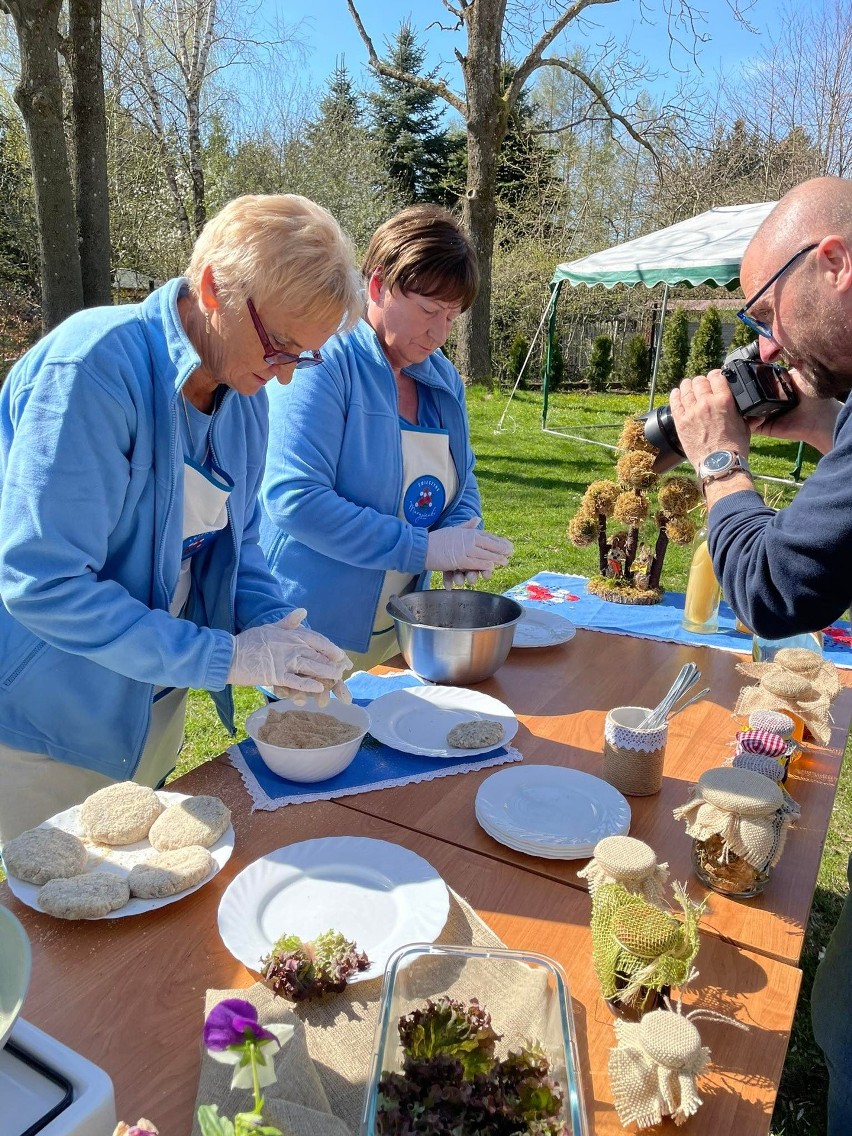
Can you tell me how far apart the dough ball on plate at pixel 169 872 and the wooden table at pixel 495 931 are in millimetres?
38

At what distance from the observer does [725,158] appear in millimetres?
14352

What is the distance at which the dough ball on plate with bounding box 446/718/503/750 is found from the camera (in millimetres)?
1645

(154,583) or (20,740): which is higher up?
(154,583)

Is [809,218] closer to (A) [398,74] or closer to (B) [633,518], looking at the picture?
(B) [633,518]

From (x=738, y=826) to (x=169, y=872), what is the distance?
0.82m

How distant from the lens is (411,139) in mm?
19250

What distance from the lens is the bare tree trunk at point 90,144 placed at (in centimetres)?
702

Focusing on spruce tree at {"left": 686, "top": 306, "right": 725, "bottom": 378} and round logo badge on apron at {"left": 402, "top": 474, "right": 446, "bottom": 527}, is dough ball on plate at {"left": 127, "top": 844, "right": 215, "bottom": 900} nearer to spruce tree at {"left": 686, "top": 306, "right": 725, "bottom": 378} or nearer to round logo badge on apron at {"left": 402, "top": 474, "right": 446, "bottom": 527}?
round logo badge on apron at {"left": 402, "top": 474, "right": 446, "bottom": 527}

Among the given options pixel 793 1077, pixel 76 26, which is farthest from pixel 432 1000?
pixel 76 26

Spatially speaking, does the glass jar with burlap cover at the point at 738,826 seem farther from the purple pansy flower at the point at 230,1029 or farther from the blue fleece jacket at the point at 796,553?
the purple pansy flower at the point at 230,1029

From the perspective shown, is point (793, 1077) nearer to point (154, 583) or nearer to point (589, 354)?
point (154, 583)

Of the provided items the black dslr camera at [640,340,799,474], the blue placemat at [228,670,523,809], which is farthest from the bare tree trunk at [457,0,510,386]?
the blue placemat at [228,670,523,809]

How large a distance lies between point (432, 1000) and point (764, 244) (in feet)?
4.05

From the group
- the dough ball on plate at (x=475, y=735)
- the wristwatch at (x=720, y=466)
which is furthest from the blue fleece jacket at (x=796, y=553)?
the dough ball on plate at (x=475, y=735)
